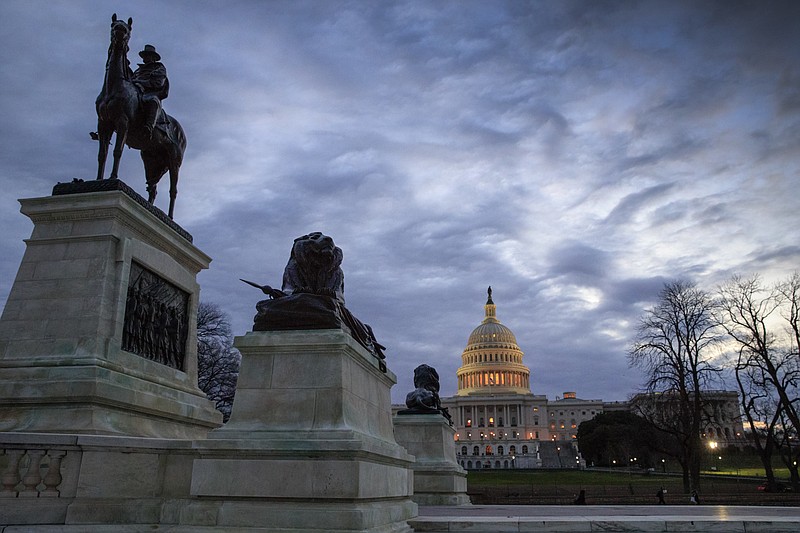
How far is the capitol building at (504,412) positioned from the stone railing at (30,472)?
155m

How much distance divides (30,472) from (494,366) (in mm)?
187775

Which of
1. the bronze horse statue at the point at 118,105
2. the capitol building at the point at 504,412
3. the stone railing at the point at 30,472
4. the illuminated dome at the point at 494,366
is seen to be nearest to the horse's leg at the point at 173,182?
the bronze horse statue at the point at 118,105

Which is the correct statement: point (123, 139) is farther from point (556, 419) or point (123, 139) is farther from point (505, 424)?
point (556, 419)

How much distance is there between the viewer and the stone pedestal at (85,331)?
31.2ft

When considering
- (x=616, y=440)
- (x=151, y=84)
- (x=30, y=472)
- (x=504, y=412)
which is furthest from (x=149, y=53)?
(x=504, y=412)

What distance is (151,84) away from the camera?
13.4 metres

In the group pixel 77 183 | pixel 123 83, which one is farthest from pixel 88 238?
pixel 123 83

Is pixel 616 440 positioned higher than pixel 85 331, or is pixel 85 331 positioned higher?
pixel 616 440

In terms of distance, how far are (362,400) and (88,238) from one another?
235 inches

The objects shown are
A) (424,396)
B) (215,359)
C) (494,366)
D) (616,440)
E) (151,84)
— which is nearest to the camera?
(151,84)

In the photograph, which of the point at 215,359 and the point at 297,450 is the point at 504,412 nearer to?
the point at 215,359

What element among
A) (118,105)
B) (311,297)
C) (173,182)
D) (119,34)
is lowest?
(311,297)

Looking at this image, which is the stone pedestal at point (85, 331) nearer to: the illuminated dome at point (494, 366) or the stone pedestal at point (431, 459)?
the stone pedestal at point (431, 459)

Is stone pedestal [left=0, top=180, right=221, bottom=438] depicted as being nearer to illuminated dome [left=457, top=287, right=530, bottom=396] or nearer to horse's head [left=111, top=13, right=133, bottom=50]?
horse's head [left=111, top=13, right=133, bottom=50]
